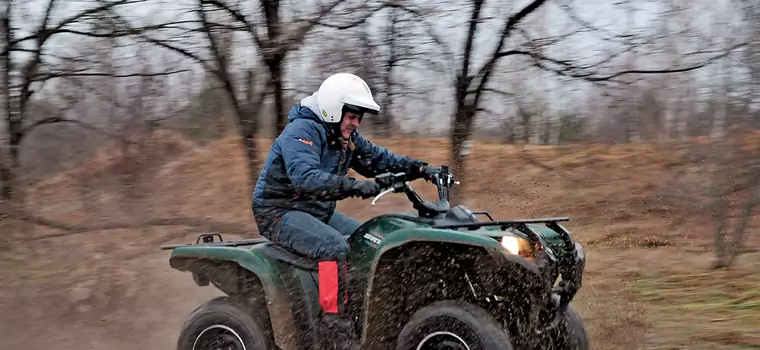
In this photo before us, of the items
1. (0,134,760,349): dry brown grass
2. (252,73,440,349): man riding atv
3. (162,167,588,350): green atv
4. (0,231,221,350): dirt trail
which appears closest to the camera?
(162,167,588,350): green atv

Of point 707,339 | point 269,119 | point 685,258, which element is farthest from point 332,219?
point 685,258

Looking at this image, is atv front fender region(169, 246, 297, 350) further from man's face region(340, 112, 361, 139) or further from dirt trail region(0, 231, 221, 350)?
dirt trail region(0, 231, 221, 350)

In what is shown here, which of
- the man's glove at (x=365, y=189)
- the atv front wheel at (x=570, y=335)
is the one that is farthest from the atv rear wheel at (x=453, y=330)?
the man's glove at (x=365, y=189)

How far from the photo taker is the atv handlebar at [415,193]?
5090 millimetres

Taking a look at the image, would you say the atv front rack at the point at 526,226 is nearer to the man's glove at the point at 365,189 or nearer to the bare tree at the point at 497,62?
the man's glove at the point at 365,189

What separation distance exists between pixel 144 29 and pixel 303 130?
5.24 meters

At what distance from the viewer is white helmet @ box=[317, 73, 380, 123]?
5.40 m

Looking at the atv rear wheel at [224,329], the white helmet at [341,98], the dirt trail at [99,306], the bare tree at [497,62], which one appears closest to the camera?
the white helmet at [341,98]

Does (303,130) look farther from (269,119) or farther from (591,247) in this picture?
(591,247)

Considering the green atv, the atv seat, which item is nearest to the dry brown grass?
the green atv

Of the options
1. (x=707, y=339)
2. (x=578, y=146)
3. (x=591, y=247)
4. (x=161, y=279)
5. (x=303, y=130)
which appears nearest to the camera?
(x=303, y=130)

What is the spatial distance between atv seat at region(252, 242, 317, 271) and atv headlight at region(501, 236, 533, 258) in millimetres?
1409

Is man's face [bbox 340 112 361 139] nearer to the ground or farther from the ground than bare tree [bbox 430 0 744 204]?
farther from the ground

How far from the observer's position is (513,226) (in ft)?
16.5
